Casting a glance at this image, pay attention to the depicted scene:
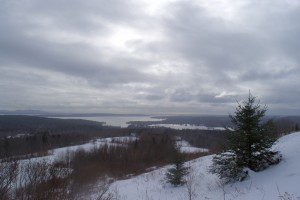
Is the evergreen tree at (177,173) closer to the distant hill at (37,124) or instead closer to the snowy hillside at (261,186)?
the snowy hillside at (261,186)

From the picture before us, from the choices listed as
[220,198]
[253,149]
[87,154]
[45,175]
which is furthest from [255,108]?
[87,154]

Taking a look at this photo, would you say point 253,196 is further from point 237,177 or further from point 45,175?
point 45,175

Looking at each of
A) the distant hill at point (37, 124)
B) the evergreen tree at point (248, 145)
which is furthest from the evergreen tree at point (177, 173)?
the distant hill at point (37, 124)

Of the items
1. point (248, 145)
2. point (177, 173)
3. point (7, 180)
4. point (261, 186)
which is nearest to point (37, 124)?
point (177, 173)

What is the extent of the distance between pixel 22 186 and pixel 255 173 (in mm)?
11490

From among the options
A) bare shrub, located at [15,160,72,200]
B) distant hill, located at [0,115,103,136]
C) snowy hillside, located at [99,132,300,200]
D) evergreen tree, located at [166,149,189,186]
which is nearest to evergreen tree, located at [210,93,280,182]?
snowy hillside, located at [99,132,300,200]

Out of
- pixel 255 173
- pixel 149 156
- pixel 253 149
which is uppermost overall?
pixel 253 149

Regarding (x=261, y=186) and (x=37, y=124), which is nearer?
(x=261, y=186)

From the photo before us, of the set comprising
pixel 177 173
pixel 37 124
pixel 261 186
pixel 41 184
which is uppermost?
pixel 41 184

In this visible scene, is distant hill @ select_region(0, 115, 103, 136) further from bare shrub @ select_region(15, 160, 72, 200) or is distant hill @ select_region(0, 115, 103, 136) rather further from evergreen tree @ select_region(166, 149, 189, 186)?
bare shrub @ select_region(15, 160, 72, 200)

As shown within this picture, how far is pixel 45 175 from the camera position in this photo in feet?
19.8

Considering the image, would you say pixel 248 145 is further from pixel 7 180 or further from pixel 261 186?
pixel 7 180

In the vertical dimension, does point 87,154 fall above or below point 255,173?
below

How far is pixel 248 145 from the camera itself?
48.0ft
